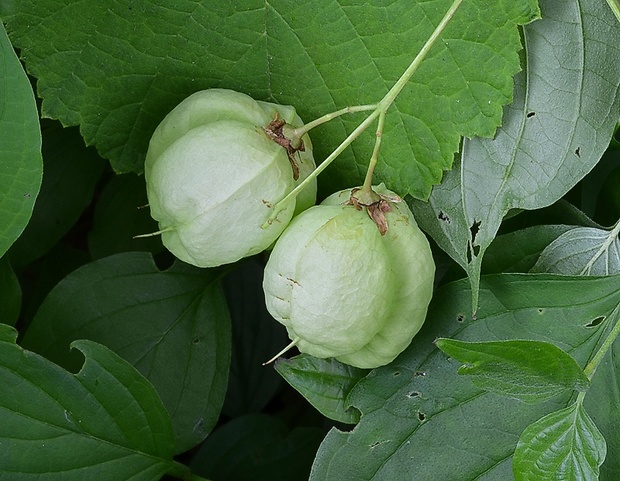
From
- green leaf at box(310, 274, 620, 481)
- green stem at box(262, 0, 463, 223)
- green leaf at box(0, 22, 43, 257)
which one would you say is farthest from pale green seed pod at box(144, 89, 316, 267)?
green leaf at box(310, 274, 620, 481)

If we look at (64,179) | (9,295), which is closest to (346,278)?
(9,295)

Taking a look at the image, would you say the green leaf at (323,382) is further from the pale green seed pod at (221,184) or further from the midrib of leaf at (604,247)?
the midrib of leaf at (604,247)

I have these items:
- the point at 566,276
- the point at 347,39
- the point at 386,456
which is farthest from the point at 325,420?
the point at 347,39

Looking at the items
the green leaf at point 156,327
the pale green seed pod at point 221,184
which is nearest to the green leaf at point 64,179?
the green leaf at point 156,327

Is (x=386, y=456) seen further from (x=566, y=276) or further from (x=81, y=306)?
(x=81, y=306)

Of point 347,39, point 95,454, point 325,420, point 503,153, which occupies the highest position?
point 347,39
